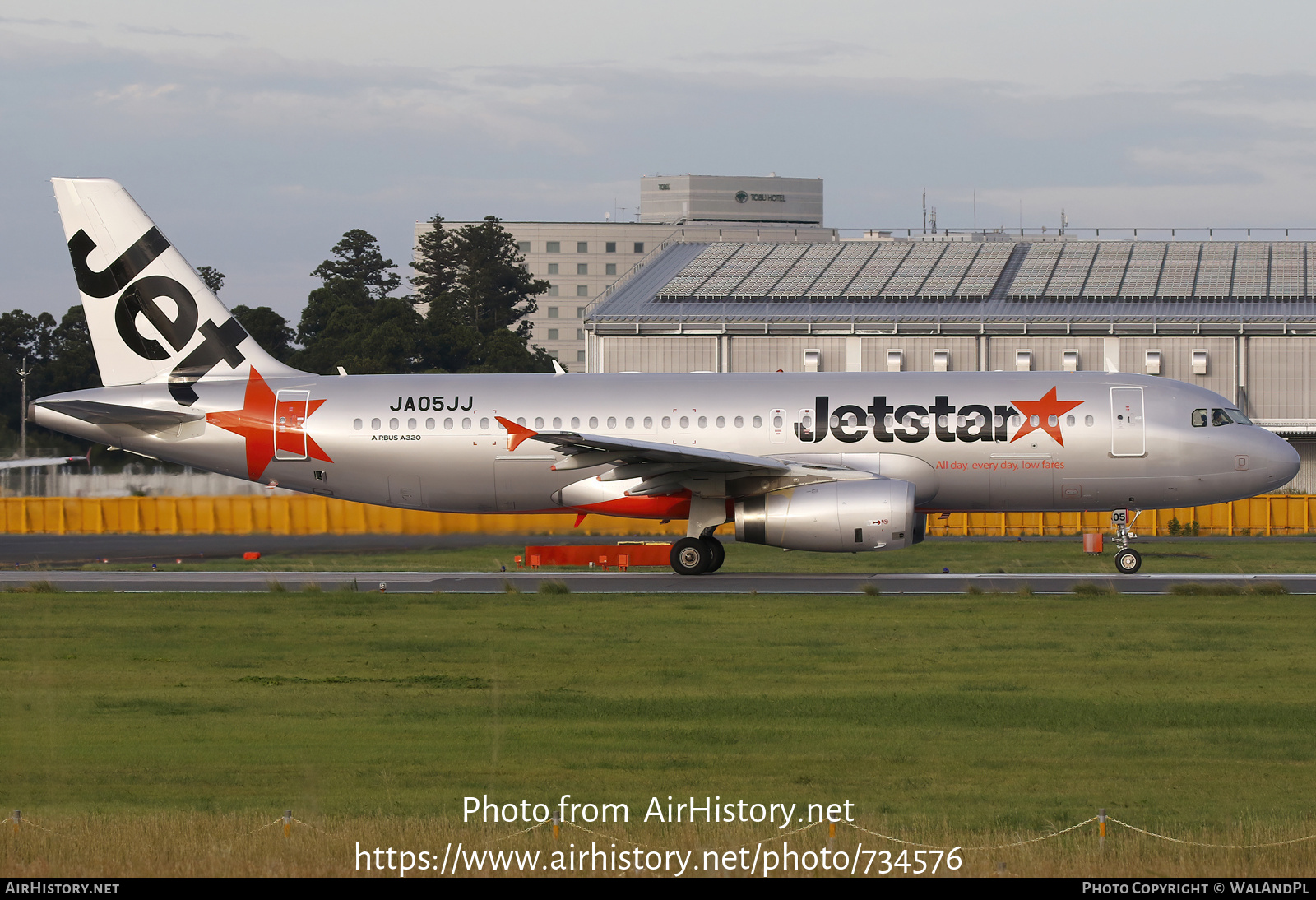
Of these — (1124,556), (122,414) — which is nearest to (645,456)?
(1124,556)

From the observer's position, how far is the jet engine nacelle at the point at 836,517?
2967cm

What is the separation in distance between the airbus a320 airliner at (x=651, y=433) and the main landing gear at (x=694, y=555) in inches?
2.3

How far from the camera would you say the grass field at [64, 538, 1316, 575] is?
36.4 m

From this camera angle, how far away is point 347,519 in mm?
53062

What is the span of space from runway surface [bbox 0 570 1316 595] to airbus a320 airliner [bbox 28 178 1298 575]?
1106mm

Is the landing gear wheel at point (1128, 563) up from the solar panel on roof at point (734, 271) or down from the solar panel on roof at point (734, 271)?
down

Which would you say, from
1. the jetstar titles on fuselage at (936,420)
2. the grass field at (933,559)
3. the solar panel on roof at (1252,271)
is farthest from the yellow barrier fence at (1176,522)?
the solar panel on roof at (1252,271)

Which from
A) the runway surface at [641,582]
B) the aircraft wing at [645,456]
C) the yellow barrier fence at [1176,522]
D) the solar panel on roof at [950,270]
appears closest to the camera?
the runway surface at [641,582]

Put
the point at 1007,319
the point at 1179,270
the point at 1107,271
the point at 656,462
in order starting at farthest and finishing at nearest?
the point at 1107,271 < the point at 1179,270 < the point at 1007,319 < the point at 656,462

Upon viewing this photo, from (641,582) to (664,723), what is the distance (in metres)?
16.0

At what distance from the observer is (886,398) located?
32656 millimetres

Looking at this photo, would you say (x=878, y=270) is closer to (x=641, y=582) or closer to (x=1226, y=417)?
(x=1226, y=417)

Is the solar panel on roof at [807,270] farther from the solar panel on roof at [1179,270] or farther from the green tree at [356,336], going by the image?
the green tree at [356,336]

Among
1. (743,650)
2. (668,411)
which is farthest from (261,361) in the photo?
(743,650)
